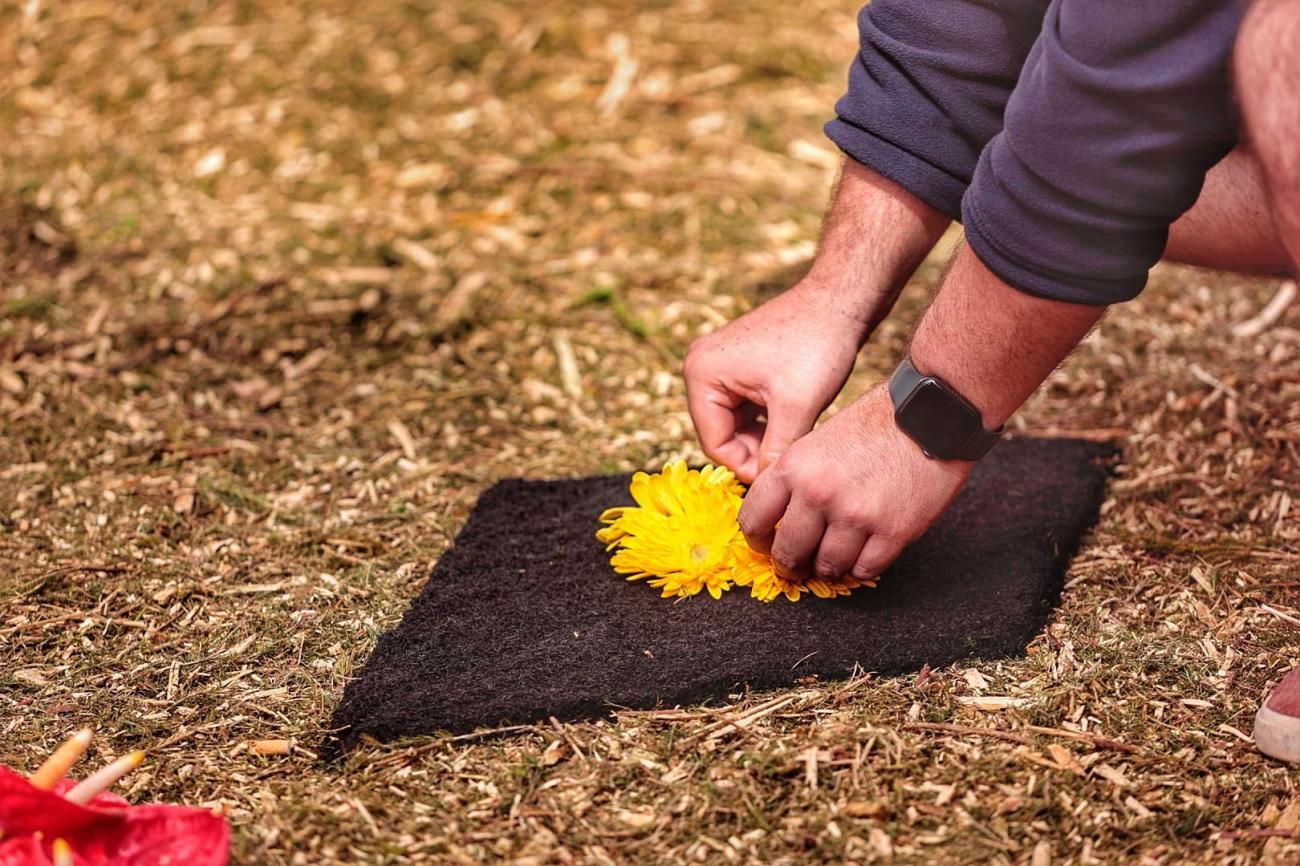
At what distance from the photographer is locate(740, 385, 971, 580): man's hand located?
1.89 meters

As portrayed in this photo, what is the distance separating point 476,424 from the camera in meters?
2.82

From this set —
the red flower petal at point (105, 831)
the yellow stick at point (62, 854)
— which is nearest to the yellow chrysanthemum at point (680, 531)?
the red flower petal at point (105, 831)

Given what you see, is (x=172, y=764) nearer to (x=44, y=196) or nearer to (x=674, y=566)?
(x=674, y=566)

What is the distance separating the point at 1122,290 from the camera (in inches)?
65.5

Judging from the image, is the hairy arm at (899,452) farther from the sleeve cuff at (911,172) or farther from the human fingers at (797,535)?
the sleeve cuff at (911,172)

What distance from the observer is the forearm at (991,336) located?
67.7 inches

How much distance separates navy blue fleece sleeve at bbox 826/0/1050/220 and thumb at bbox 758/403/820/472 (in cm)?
42

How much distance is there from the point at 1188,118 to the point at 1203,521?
1022mm

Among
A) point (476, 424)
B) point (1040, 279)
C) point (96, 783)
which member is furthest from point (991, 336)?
point (476, 424)

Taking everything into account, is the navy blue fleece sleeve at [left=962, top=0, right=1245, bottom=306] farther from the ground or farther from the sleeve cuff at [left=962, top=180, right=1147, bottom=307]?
the ground

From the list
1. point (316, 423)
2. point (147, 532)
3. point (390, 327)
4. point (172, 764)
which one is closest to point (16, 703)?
point (172, 764)

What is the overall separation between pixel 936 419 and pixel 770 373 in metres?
0.39

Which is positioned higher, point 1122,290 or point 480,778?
point 1122,290

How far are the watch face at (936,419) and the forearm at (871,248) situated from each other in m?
0.39
